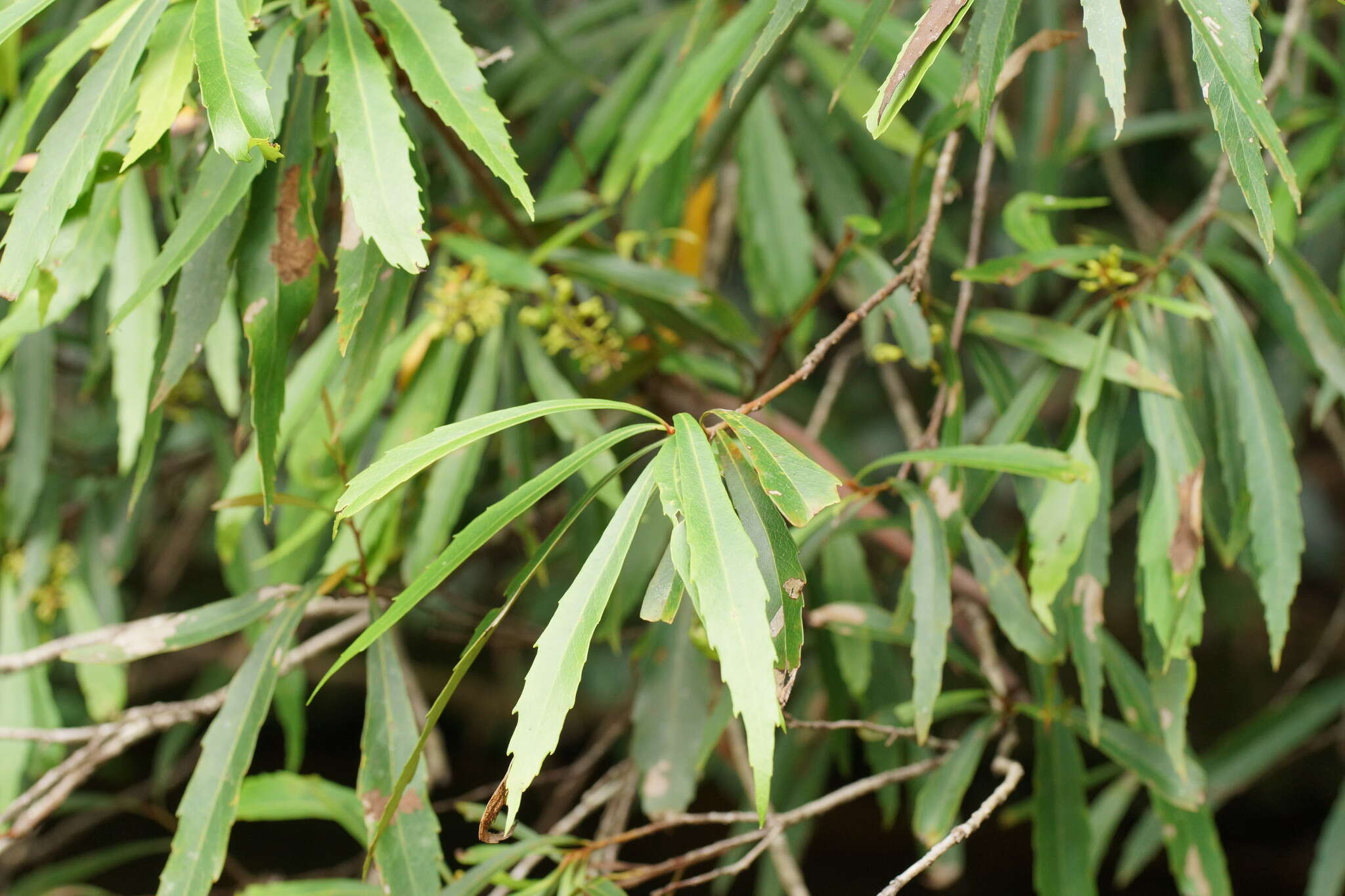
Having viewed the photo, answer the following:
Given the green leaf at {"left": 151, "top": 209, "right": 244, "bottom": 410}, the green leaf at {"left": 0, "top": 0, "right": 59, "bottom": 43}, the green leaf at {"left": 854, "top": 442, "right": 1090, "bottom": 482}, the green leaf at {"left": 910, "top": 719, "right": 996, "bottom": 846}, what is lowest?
the green leaf at {"left": 910, "top": 719, "right": 996, "bottom": 846}

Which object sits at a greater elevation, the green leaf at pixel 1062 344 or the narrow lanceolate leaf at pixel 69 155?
the narrow lanceolate leaf at pixel 69 155

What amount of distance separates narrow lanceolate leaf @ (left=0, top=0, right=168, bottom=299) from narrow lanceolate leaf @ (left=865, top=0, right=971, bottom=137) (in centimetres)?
39

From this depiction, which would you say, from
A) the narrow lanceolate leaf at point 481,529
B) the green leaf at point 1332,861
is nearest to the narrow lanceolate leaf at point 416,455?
the narrow lanceolate leaf at point 481,529

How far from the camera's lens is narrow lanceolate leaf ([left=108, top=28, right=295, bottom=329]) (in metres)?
0.56

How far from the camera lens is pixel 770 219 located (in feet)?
3.60

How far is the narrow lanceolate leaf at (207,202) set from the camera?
0.56 metres

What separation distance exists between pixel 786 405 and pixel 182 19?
119cm

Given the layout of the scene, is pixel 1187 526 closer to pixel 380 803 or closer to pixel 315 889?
pixel 380 803

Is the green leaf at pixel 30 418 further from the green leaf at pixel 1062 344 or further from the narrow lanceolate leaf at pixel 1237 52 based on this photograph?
the narrow lanceolate leaf at pixel 1237 52

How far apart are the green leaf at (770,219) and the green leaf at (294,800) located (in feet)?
2.05

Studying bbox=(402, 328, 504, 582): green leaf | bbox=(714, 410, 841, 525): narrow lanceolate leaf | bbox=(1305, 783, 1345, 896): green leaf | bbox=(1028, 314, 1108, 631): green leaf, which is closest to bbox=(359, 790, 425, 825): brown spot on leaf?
bbox=(402, 328, 504, 582): green leaf

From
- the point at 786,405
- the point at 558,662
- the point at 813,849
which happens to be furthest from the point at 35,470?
the point at 813,849

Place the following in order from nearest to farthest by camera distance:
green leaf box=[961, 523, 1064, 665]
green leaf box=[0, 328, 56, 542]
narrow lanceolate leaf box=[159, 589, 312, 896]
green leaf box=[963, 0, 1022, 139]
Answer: green leaf box=[963, 0, 1022, 139] < narrow lanceolate leaf box=[159, 589, 312, 896] < green leaf box=[961, 523, 1064, 665] < green leaf box=[0, 328, 56, 542]

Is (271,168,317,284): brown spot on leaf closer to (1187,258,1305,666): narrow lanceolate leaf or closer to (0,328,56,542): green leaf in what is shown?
(0,328,56,542): green leaf
